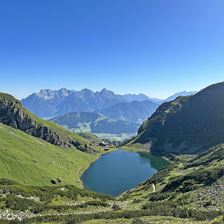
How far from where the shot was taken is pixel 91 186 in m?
167

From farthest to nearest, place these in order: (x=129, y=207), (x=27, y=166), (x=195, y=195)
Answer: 1. (x=27, y=166)
2. (x=129, y=207)
3. (x=195, y=195)

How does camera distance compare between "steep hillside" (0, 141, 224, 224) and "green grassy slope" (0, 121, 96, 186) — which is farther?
"green grassy slope" (0, 121, 96, 186)

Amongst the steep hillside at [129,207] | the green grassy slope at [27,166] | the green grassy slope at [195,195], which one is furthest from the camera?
the green grassy slope at [27,166]

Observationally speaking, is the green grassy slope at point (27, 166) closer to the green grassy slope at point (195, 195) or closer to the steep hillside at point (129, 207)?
the steep hillside at point (129, 207)

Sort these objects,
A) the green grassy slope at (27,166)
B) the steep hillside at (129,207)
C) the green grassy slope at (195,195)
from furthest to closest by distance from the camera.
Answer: the green grassy slope at (27,166)
the green grassy slope at (195,195)
the steep hillside at (129,207)

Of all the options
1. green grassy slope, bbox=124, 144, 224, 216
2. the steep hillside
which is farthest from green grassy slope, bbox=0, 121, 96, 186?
green grassy slope, bbox=124, 144, 224, 216

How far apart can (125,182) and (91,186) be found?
20.0m

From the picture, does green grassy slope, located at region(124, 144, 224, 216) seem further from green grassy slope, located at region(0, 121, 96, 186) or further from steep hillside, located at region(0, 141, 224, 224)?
green grassy slope, located at region(0, 121, 96, 186)

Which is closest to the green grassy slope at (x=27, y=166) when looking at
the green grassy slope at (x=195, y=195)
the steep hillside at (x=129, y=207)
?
the steep hillside at (x=129, y=207)

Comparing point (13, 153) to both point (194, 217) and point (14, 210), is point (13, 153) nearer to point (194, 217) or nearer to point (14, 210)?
point (14, 210)

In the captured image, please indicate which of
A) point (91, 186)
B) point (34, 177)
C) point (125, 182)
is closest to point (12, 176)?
point (34, 177)

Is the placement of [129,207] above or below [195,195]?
below

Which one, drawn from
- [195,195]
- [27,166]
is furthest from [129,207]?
[27,166]

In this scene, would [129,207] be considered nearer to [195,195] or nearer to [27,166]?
[195,195]
